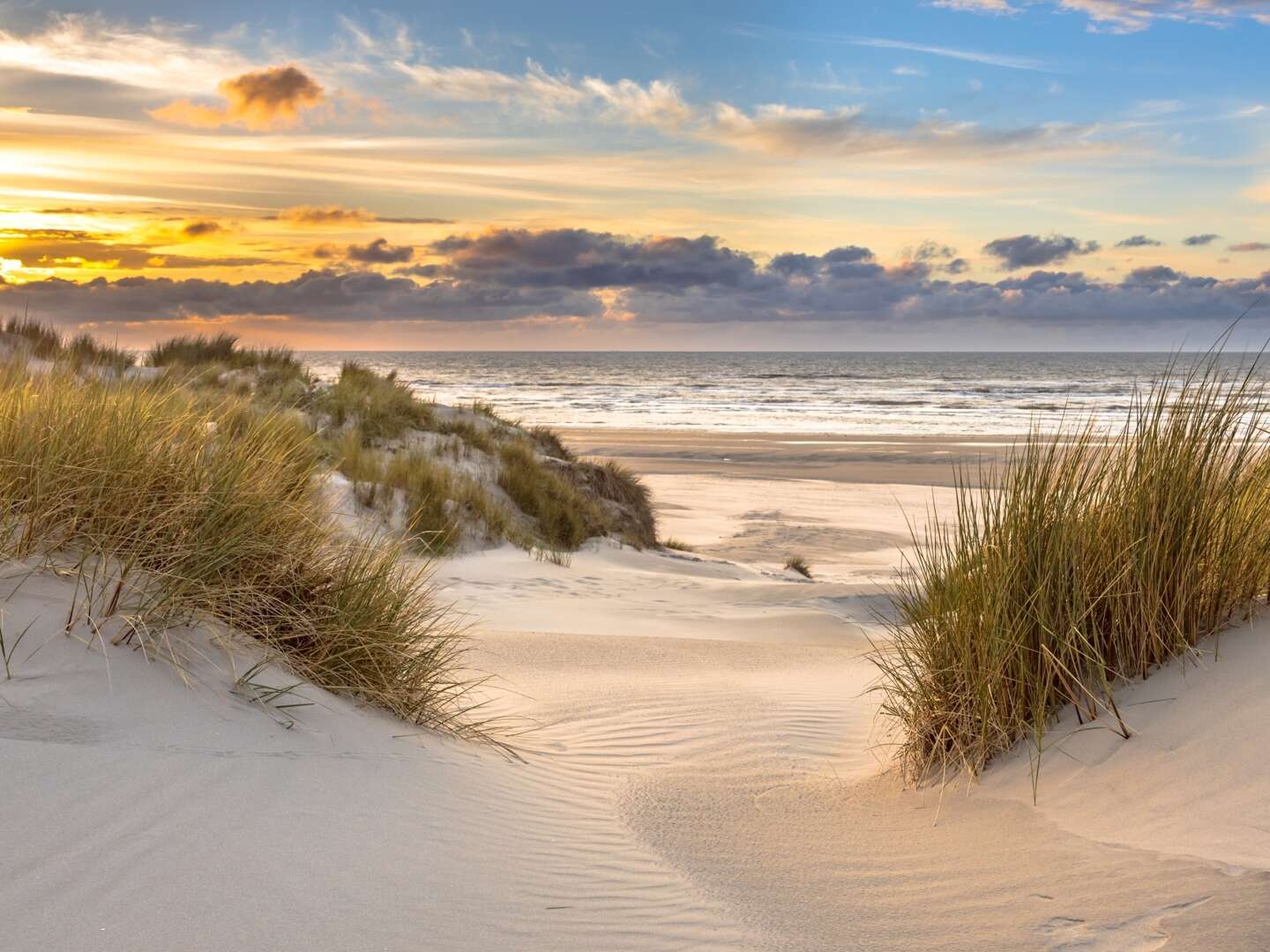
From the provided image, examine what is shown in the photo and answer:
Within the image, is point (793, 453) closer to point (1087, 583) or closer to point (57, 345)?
point (57, 345)

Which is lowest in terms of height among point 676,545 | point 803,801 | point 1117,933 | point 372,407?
point 676,545

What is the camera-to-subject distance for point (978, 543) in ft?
14.6

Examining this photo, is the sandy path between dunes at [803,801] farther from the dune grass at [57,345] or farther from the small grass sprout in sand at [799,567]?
the dune grass at [57,345]

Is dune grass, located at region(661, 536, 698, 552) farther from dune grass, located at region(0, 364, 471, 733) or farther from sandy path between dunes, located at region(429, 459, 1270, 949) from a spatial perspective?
dune grass, located at region(0, 364, 471, 733)

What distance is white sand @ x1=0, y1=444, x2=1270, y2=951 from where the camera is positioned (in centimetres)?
260

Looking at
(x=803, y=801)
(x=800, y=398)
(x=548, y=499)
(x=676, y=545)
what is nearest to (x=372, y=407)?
(x=548, y=499)

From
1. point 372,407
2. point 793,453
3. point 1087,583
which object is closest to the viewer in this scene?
point 1087,583

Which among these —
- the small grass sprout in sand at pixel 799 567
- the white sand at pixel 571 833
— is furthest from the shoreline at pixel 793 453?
the white sand at pixel 571 833

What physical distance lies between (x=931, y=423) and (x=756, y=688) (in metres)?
33.2

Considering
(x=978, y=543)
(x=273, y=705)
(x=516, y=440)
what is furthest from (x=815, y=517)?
(x=273, y=705)

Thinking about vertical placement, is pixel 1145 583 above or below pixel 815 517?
above

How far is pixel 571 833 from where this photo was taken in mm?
3756

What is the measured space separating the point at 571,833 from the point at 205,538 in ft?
6.31

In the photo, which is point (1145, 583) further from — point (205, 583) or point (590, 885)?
point (205, 583)
